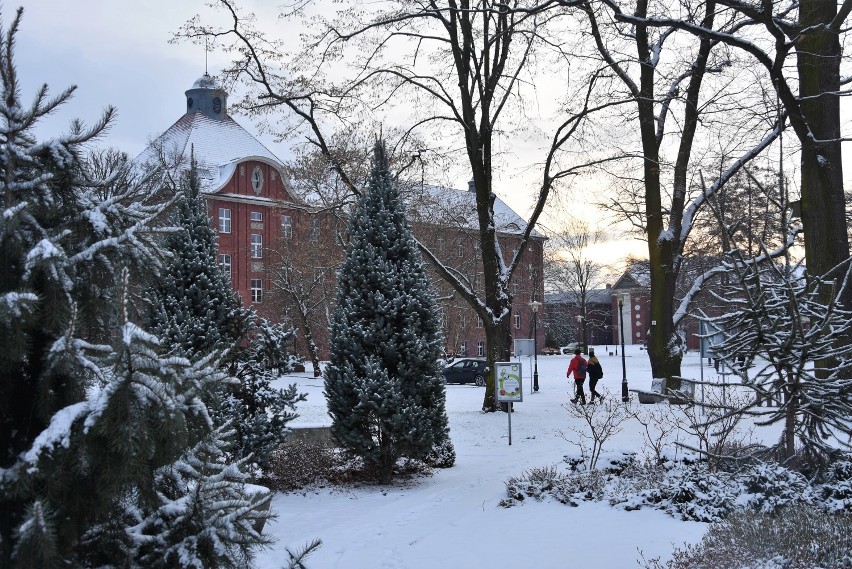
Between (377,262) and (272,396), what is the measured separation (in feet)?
8.70

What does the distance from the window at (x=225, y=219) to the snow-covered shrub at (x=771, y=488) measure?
49.0 m

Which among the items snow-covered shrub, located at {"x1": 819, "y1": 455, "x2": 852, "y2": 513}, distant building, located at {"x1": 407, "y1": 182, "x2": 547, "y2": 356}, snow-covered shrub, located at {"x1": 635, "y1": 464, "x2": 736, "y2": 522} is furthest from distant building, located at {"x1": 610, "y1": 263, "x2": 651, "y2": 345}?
snow-covered shrub, located at {"x1": 819, "y1": 455, "x2": 852, "y2": 513}

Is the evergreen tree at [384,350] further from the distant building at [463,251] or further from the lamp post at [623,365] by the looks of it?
the lamp post at [623,365]

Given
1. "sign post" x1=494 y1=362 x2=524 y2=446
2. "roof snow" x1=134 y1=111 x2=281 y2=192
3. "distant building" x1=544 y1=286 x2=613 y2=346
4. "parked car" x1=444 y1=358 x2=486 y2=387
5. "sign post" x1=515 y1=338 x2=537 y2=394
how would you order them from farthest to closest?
"distant building" x1=544 y1=286 x2=613 y2=346, "roof snow" x1=134 y1=111 x2=281 y2=192, "sign post" x1=515 y1=338 x2=537 y2=394, "parked car" x1=444 y1=358 x2=486 y2=387, "sign post" x1=494 y1=362 x2=524 y2=446

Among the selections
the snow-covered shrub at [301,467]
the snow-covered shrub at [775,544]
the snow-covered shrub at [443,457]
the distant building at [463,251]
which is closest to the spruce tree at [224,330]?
the snow-covered shrub at [301,467]

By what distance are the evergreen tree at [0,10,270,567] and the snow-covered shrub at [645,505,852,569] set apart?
4.18 m

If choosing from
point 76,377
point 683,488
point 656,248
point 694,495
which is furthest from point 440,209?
point 76,377

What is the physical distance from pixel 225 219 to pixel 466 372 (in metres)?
24.9

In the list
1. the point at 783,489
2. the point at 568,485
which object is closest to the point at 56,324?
the point at 783,489

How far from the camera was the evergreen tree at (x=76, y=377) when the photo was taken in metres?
2.84

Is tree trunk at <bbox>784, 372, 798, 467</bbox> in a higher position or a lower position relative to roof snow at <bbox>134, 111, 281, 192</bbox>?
lower

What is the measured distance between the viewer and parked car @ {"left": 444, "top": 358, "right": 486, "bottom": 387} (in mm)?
37062

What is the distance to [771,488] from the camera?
759 centimetres

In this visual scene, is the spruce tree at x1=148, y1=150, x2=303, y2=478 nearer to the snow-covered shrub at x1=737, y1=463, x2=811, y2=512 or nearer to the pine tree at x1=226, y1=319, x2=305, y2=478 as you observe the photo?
the pine tree at x1=226, y1=319, x2=305, y2=478
